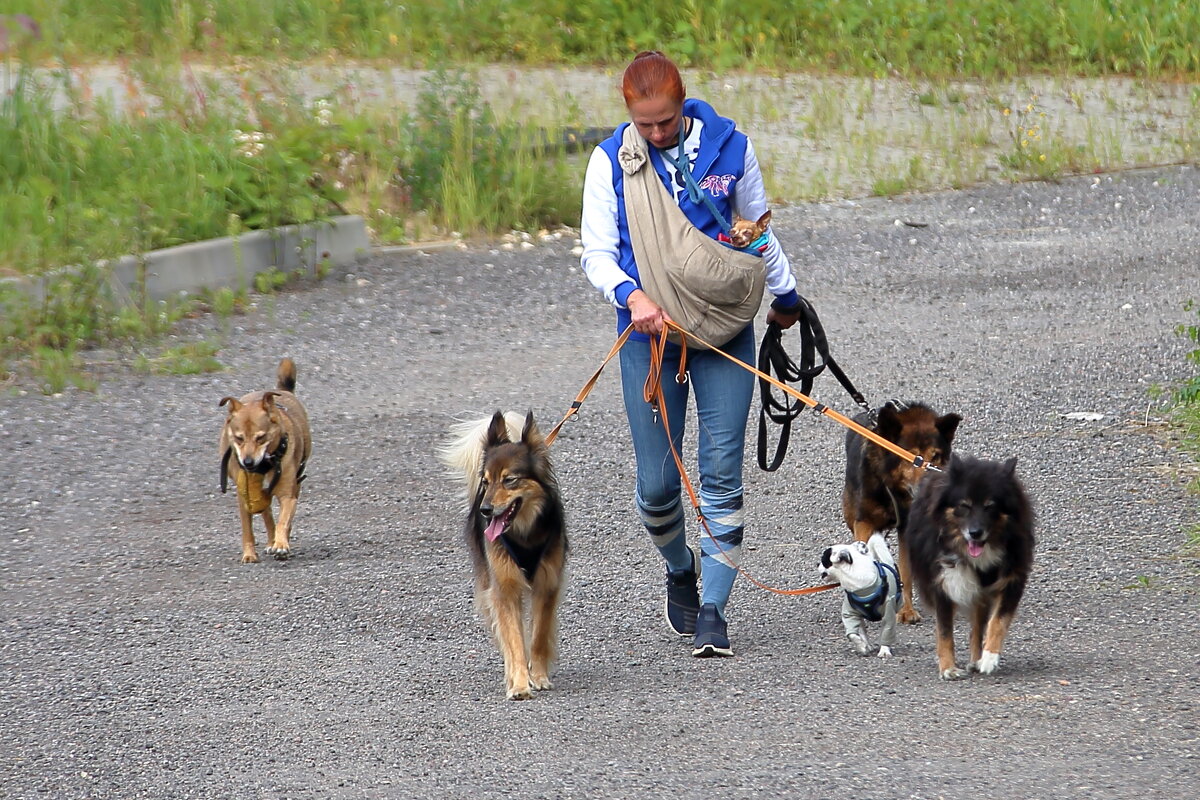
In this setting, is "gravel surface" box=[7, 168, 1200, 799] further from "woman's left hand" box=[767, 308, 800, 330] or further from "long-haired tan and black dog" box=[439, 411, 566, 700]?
"woman's left hand" box=[767, 308, 800, 330]

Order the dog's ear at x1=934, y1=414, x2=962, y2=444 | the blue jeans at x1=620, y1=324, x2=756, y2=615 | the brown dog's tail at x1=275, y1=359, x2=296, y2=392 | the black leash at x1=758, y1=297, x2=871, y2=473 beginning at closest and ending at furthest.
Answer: the blue jeans at x1=620, y1=324, x2=756, y2=615
the black leash at x1=758, y1=297, x2=871, y2=473
the dog's ear at x1=934, y1=414, x2=962, y2=444
the brown dog's tail at x1=275, y1=359, x2=296, y2=392

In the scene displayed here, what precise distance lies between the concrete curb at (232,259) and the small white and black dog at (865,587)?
7.64 m

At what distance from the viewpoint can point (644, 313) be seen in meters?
5.02

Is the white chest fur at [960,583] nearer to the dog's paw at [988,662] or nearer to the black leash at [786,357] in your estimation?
the dog's paw at [988,662]

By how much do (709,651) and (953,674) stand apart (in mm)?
896

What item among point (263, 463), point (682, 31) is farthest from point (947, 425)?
point (682, 31)

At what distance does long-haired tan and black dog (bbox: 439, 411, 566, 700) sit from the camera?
17.2 ft

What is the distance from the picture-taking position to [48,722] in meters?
5.09

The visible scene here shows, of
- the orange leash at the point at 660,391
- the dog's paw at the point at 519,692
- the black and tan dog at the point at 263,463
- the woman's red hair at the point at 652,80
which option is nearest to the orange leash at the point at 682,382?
the orange leash at the point at 660,391

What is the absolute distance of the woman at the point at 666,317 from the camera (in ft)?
16.7

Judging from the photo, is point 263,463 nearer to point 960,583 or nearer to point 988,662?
point 960,583

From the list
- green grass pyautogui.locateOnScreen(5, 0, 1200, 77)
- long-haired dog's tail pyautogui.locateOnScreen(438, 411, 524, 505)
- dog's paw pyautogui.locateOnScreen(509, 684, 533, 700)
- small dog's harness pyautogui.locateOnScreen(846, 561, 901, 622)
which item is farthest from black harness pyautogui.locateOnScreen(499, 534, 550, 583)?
green grass pyautogui.locateOnScreen(5, 0, 1200, 77)

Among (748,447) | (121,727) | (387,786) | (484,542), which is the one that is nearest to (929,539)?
(484,542)

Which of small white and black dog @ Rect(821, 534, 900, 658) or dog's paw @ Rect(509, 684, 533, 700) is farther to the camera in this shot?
small white and black dog @ Rect(821, 534, 900, 658)
